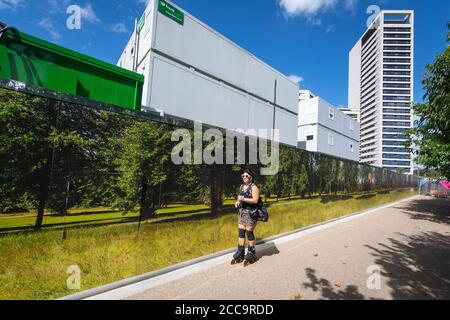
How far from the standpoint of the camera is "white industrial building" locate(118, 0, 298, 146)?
1336 cm

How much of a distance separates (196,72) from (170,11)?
3693 millimetres

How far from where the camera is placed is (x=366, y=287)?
3.91 m

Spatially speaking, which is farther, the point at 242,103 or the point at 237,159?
the point at 242,103

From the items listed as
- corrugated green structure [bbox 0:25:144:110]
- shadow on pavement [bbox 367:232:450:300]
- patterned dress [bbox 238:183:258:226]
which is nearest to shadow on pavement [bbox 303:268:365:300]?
shadow on pavement [bbox 367:232:450:300]

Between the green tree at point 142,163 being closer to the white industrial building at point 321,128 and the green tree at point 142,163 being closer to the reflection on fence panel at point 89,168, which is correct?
the reflection on fence panel at point 89,168

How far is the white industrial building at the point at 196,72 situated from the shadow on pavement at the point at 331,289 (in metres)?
10.2

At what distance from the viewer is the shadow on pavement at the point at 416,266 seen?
3.83 metres

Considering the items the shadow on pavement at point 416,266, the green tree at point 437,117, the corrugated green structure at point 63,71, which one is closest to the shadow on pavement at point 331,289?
the shadow on pavement at point 416,266

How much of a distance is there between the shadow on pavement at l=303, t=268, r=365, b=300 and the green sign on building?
597 inches

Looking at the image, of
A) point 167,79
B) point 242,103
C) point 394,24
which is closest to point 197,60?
point 167,79

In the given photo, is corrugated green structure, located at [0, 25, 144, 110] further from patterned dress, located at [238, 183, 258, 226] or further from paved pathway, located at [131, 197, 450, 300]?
paved pathway, located at [131, 197, 450, 300]

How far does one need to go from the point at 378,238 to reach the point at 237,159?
514 cm
